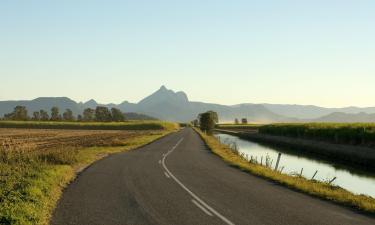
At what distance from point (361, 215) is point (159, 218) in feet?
19.8

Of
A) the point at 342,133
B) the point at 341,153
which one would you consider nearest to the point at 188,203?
the point at 341,153

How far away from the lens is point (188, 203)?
1419 centimetres

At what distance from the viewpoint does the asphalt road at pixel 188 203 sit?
38.7 feet

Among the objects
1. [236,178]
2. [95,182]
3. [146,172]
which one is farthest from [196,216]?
[146,172]

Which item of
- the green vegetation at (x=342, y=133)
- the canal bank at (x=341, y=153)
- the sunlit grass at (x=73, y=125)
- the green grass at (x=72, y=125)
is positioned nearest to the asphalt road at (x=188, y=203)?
the canal bank at (x=341, y=153)

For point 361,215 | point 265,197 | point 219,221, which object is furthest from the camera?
point 265,197

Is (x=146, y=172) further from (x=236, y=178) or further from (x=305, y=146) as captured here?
(x=305, y=146)

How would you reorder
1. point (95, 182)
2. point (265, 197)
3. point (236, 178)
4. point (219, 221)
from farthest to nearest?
point (236, 178)
point (95, 182)
point (265, 197)
point (219, 221)

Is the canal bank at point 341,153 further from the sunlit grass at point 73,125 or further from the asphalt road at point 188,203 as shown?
the sunlit grass at point 73,125

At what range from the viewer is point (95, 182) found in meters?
19.1

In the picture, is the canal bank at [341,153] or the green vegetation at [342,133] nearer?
the canal bank at [341,153]

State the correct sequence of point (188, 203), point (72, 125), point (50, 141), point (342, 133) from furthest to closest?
point (72, 125), point (342, 133), point (50, 141), point (188, 203)

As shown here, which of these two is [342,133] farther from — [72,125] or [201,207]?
[72,125]

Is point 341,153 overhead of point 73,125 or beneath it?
beneath
